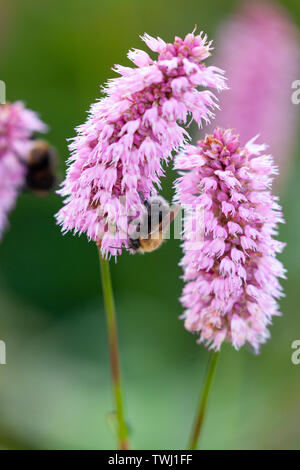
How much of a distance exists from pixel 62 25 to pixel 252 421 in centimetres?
475

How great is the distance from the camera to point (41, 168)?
3301 mm

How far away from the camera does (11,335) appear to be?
5238 millimetres

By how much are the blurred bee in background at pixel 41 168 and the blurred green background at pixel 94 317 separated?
2.21 m

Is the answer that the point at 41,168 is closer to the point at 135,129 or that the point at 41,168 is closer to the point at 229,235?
the point at 135,129

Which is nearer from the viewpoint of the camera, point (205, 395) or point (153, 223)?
point (205, 395)

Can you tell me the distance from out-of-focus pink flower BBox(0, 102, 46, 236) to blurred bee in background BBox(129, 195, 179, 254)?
0.76 m

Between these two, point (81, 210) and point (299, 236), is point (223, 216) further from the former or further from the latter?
point (299, 236)

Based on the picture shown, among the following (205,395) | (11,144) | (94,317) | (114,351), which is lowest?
(205,395)

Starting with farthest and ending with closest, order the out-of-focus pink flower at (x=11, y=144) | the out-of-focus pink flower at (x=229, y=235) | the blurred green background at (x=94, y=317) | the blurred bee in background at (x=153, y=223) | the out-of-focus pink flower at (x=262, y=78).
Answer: the out-of-focus pink flower at (x=262, y=78)
the blurred green background at (x=94, y=317)
the out-of-focus pink flower at (x=11, y=144)
the blurred bee in background at (x=153, y=223)
the out-of-focus pink flower at (x=229, y=235)

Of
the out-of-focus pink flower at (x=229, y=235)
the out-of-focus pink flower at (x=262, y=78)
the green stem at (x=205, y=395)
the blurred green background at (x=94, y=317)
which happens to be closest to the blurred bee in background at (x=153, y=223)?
the out-of-focus pink flower at (x=229, y=235)

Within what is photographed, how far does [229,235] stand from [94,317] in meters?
3.47

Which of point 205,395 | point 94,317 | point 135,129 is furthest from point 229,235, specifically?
point 94,317

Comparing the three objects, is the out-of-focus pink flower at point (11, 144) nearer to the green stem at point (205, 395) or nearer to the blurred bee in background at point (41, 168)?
the blurred bee in background at point (41, 168)

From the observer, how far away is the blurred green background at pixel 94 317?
4711 millimetres
